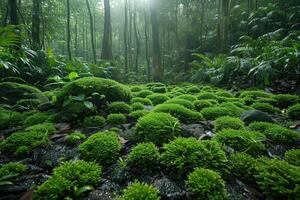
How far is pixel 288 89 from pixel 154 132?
17.1 ft

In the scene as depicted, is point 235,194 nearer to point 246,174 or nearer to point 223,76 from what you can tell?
point 246,174

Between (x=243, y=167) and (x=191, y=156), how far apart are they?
0.59m

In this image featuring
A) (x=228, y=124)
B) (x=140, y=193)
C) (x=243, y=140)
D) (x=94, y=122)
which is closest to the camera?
(x=140, y=193)

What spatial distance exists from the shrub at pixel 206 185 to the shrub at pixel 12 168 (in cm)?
189

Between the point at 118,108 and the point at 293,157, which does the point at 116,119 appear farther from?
the point at 293,157

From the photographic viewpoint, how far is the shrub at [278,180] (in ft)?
6.20

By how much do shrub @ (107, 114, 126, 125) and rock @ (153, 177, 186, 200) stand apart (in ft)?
5.23

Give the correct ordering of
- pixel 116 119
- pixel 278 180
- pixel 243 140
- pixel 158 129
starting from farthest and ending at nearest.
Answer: pixel 116 119 → pixel 158 129 → pixel 243 140 → pixel 278 180

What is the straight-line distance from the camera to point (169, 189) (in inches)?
80.2

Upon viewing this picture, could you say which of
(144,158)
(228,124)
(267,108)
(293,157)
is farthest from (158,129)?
(267,108)

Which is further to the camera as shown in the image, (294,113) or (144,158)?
(294,113)

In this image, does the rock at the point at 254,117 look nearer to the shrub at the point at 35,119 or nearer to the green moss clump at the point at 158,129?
the green moss clump at the point at 158,129

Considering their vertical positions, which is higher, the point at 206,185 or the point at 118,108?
the point at 118,108

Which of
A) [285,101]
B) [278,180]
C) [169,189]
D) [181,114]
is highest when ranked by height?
[285,101]
